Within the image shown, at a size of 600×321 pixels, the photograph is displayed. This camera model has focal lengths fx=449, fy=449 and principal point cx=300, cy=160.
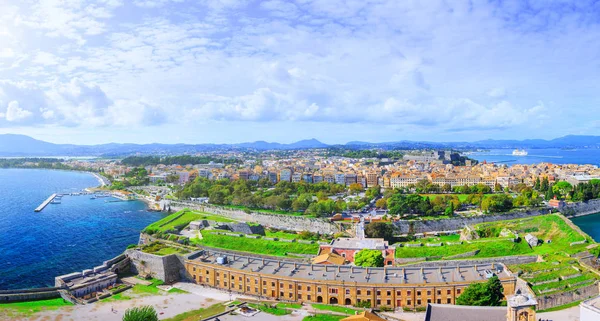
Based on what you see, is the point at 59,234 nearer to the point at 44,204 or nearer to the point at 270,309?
the point at 44,204

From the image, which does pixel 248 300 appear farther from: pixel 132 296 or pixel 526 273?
pixel 526 273

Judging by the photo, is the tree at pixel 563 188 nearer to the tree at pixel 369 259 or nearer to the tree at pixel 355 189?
the tree at pixel 355 189

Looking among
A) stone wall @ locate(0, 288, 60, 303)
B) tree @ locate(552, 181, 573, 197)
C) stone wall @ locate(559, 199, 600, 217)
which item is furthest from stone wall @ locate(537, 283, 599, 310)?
tree @ locate(552, 181, 573, 197)

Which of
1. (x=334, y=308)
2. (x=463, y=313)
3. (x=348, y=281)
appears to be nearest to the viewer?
(x=463, y=313)

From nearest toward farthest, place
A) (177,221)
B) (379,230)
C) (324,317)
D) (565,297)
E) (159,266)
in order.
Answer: (324,317)
(565,297)
(159,266)
(379,230)
(177,221)

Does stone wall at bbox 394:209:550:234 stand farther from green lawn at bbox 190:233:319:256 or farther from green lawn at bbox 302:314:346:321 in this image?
green lawn at bbox 302:314:346:321

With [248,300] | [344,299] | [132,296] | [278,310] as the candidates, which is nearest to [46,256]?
[132,296]

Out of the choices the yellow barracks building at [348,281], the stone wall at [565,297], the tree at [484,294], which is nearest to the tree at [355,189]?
the yellow barracks building at [348,281]

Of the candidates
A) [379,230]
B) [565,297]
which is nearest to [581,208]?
[379,230]
